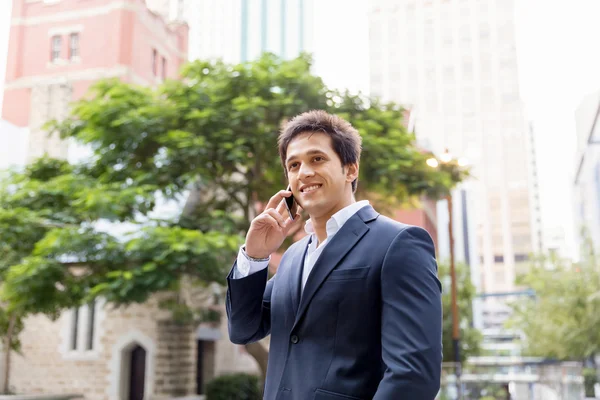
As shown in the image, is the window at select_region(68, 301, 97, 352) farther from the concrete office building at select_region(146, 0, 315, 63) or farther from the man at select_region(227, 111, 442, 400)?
the concrete office building at select_region(146, 0, 315, 63)

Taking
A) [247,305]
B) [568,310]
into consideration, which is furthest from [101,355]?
[247,305]

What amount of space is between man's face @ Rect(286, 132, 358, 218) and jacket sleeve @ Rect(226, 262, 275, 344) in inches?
12.5

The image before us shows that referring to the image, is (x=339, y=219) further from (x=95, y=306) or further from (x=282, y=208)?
(x=95, y=306)

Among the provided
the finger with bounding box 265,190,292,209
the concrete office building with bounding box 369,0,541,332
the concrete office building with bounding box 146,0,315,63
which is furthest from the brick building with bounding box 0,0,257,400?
the concrete office building with bounding box 369,0,541,332

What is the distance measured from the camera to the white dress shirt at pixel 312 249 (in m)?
2.10

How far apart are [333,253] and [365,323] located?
236 mm

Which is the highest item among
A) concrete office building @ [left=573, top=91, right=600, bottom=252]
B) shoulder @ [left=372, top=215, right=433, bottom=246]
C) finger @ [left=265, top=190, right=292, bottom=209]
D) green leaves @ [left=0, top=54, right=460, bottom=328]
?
concrete office building @ [left=573, top=91, right=600, bottom=252]

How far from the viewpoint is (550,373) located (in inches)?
552

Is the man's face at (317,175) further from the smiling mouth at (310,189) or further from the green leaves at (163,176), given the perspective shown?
the green leaves at (163,176)

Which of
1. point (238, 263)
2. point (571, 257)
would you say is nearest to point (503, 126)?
point (571, 257)

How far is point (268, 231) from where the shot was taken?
2184mm

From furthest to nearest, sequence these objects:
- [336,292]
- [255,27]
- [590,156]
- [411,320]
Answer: [255,27], [590,156], [336,292], [411,320]

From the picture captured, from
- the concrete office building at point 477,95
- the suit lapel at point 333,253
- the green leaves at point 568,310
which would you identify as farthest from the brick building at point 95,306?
the concrete office building at point 477,95

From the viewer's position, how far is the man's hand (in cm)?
214
